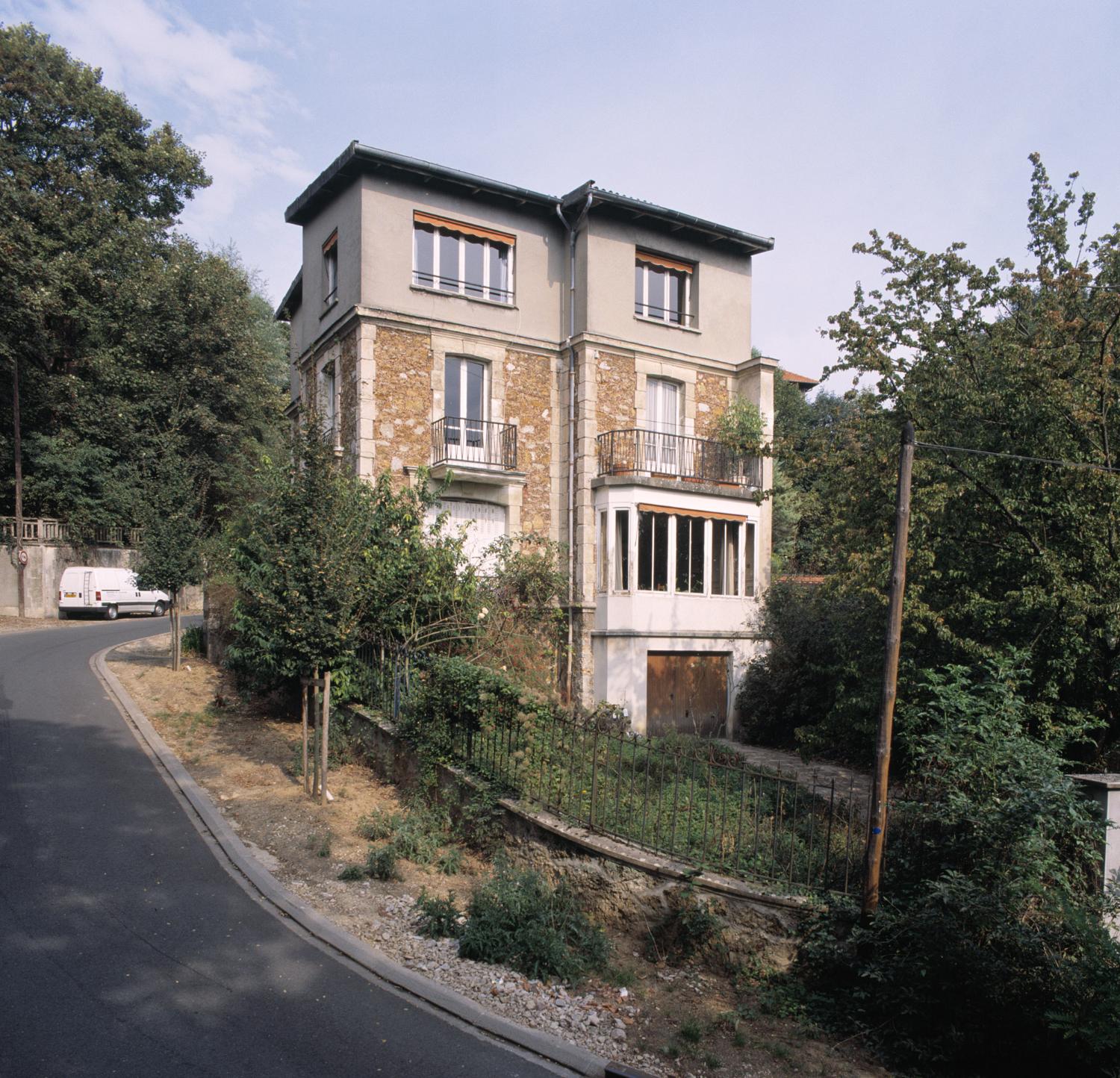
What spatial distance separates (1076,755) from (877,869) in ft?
18.1

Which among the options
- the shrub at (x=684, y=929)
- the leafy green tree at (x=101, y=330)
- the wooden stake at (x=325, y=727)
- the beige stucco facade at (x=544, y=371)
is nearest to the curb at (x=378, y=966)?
the wooden stake at (x=325, y=727)

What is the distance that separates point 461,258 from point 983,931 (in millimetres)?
15605

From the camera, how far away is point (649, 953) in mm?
7289

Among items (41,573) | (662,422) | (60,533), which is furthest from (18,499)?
(662,422)

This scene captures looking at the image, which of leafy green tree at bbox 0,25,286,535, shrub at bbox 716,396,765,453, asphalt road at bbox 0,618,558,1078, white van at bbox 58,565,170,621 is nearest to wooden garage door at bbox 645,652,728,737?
shrub at bbox 716,396,765,453

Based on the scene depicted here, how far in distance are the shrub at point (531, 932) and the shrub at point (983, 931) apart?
72.2 inches

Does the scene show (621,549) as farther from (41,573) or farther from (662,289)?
(41,573)

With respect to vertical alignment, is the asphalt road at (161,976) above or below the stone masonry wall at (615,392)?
below

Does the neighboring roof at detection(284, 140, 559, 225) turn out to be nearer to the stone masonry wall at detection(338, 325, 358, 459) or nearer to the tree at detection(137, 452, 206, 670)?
the stone masonry wall at detection(338, 325, 358, 459)

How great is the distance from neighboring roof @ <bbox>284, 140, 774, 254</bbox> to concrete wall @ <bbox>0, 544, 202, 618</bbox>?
17.9 m

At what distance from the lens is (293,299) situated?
21750 millimetres

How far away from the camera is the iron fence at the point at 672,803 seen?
7.48m

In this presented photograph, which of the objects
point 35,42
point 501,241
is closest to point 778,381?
point 501,241

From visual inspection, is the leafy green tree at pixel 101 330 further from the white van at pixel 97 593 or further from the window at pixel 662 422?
the window at pixel 662 422
